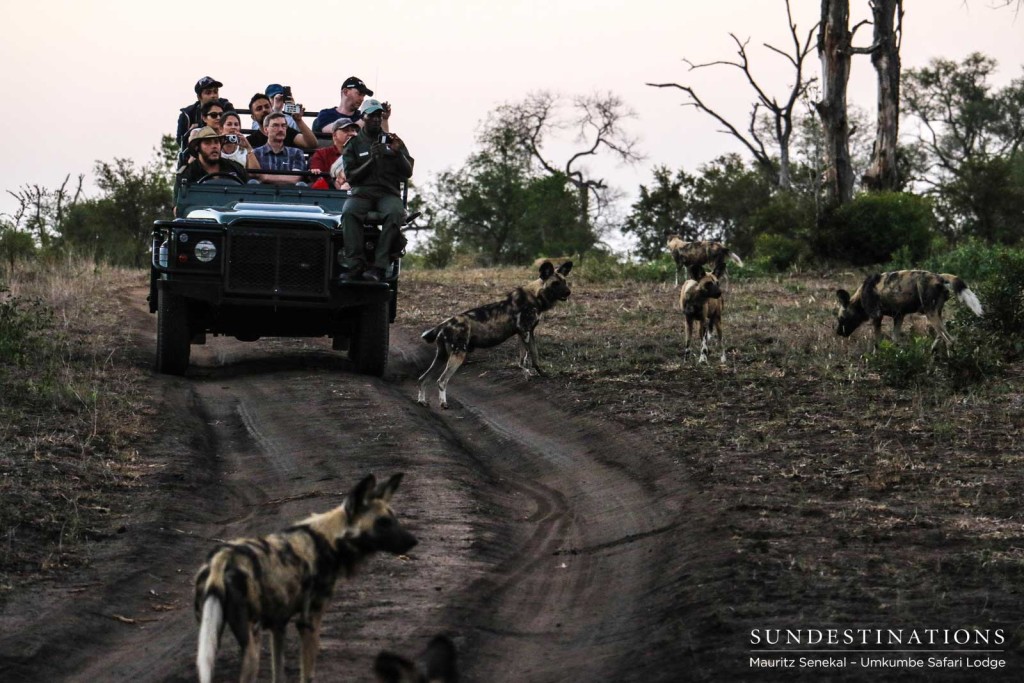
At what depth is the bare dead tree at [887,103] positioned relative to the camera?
86.2ft

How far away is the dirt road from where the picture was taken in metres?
5.27

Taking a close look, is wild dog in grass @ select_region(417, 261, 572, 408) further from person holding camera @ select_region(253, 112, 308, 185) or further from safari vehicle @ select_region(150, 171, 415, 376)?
person holding camera @ select_region(253, 112, 308, 185)

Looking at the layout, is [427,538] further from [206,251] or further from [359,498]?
[206,251]

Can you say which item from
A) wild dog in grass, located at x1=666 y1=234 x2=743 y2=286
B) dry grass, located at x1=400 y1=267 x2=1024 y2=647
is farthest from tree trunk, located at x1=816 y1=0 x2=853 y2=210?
dry grass, located at x1=400 y1=267 x2=1024 y2=647

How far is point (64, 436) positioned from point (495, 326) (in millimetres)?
4015

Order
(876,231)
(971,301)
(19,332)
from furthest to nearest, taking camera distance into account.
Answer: (876,231) → (971,301) → (19,332)

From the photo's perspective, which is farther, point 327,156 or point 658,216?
point 658,216

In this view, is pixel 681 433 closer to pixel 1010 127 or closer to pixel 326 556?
pixel 326 556

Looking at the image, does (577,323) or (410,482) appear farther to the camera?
(577,323)

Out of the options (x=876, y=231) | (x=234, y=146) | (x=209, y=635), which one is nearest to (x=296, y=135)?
(x=234, y=146)

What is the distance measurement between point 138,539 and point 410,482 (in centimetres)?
171

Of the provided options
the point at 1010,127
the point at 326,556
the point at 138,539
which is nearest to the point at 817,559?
the point at 326,556

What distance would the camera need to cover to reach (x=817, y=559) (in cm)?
616

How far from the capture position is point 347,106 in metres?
14.0
